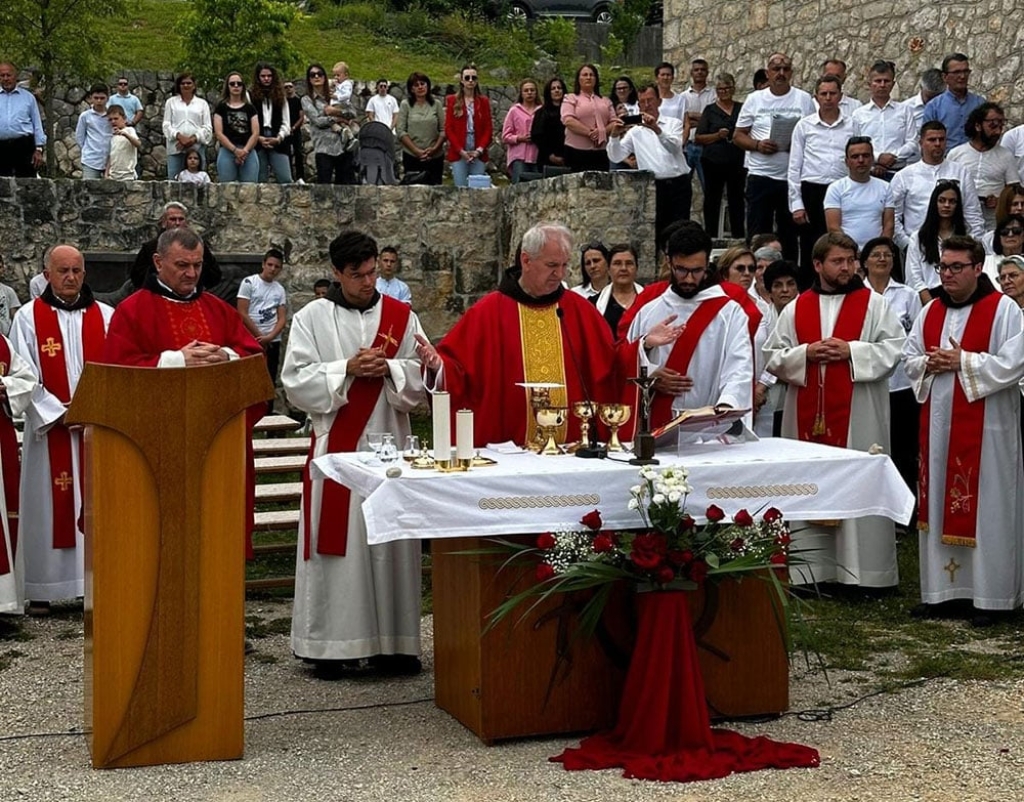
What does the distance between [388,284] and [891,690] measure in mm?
8813

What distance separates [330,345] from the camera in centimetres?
709

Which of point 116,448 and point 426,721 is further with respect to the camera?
point 426,721

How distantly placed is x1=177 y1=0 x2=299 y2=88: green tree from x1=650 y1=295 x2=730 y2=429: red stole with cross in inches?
610

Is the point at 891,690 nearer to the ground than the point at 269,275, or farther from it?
nearer to the ground

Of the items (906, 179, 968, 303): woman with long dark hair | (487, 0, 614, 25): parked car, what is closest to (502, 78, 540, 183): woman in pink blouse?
(906, 179, 968, 303): woman with long dark hair

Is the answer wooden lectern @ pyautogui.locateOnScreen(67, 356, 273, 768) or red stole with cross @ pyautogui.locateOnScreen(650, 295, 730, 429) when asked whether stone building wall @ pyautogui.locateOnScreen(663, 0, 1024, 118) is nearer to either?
red stole with cross @ pyautogui.locateOnScreen(650, 295, 730, 429)

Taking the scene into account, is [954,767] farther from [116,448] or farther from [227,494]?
[116,448]

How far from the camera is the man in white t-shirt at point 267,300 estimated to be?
13828mm

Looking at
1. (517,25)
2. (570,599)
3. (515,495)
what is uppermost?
(517,25)

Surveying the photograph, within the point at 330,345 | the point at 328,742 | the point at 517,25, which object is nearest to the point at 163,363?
the point at 330,345

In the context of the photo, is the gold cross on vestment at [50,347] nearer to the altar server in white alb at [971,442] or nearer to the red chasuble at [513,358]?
the red chasuble at [513,358]

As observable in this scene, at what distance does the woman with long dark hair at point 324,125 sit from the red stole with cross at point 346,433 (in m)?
9.09

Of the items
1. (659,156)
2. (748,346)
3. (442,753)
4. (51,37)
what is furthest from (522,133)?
(442,753)

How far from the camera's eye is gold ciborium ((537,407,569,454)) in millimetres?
6199
